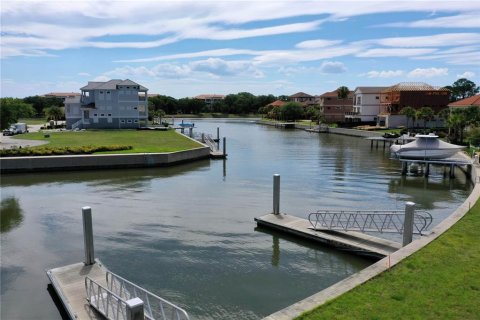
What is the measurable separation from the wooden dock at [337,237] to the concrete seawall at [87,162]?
21.8 m

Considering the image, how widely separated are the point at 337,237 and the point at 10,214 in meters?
18.7

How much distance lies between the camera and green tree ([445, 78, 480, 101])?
463 feet

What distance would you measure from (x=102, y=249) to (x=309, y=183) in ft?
61.2

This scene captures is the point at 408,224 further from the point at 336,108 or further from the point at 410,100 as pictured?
the point at 336,108

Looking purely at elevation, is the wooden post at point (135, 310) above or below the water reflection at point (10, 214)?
above

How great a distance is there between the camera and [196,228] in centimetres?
2016

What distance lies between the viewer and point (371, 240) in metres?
16.6

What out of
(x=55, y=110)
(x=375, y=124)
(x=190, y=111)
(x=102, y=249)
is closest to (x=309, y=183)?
(x=102, y=249)

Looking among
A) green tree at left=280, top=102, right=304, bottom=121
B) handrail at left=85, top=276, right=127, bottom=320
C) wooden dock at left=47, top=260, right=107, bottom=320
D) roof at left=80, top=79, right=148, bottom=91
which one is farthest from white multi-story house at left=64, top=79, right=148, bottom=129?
handrail at left=85, top=276, right=127, bottom=320

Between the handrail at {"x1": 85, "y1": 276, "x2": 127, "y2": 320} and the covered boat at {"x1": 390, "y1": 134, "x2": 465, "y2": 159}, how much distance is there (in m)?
35.0

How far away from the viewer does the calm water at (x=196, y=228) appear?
44.3 ft

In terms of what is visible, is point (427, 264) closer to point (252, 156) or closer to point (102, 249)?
point (102, 249)

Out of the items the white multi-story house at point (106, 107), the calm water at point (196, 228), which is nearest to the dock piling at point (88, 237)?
the calm water at point (196, 228)

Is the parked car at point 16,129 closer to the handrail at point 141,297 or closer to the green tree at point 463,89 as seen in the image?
the handrail at point 141,297
